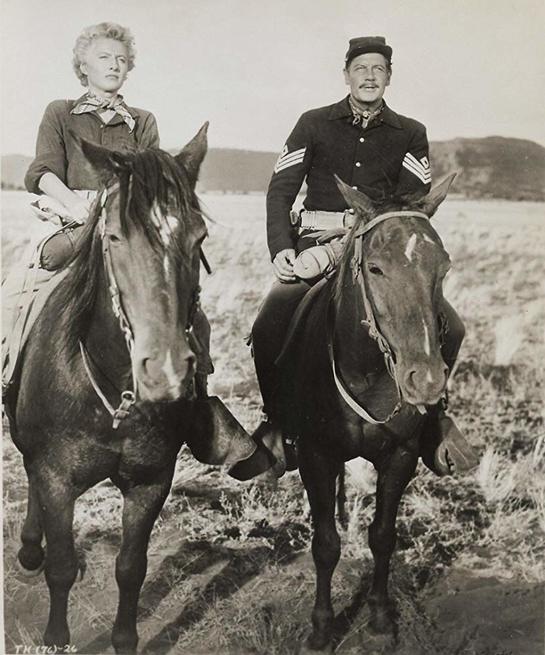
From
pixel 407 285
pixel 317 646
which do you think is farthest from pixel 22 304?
pixel 317 646

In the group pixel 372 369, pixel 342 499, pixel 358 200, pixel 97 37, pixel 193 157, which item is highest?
pixel 97 37

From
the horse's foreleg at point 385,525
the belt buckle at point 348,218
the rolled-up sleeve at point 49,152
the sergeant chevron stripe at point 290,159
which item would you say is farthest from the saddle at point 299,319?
the rolled-up sleeve at point 49,152

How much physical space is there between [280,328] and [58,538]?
47.1 inches

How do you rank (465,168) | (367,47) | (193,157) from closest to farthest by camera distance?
(193,157), (367,47), (465,168)

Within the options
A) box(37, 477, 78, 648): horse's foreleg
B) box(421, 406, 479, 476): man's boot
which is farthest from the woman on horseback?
box(421, 406, 479, 476): man's boot

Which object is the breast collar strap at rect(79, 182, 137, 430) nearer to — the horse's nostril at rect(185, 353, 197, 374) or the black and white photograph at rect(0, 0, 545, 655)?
the black and white photograph at rect(0, 0, 545, 655)

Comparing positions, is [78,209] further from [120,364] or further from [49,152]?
[120,364]

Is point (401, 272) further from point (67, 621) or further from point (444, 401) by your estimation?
point (67, 621)

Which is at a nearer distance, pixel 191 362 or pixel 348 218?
pixel 191 362

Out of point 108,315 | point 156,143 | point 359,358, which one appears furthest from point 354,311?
point 156,143

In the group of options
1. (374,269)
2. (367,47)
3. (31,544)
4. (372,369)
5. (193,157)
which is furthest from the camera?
(31,544)

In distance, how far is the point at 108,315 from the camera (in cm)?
275

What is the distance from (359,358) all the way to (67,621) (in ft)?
5.35

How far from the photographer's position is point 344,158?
347 cm
